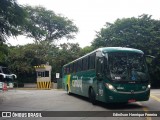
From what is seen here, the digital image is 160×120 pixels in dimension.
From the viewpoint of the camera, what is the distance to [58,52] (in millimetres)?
50750

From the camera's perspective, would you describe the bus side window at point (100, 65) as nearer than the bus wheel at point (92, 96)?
Yes

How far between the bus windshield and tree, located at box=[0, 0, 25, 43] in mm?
6742

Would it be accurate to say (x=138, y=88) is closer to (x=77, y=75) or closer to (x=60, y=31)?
(x=77, y=75)

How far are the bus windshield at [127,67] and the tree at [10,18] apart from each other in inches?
265

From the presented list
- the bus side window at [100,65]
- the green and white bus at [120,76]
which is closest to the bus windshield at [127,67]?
the green and white bus at [120,76]

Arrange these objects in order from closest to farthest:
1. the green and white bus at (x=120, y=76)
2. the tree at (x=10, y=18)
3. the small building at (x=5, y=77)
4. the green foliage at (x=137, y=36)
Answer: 1. the green and white bus at (x=120, y=76)
2. the tree at (x=10, y=18)
3. the small building at (x=5, y=77)
4. the green foliage at (x=137, y=36)

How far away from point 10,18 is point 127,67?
796 centimetres

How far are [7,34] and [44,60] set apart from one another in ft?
103

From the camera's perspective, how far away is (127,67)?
13852 mm

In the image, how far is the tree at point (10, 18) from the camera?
17.3 m

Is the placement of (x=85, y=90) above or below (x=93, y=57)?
below

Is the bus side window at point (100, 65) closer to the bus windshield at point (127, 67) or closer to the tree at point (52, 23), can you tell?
the bus windshield at point (127, 67)

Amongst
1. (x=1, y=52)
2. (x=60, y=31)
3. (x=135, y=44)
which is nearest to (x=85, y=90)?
(x=1, y=52)

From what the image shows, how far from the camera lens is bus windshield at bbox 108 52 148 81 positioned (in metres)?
13.7
